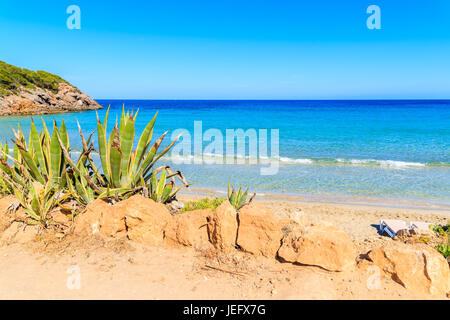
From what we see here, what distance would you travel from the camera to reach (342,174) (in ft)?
42.5

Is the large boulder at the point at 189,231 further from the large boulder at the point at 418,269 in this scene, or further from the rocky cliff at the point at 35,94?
the rocky cliff at the point at 35,94

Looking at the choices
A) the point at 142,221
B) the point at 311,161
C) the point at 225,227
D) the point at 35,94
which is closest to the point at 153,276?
the point at 142,221

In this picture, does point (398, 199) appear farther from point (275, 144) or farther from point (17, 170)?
point (275, 144)

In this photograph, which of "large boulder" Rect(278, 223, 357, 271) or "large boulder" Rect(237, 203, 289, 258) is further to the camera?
"large boulder" Rect(237, 203, 289, 258)

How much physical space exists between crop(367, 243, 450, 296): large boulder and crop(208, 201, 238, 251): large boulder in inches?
Answer: 69.5

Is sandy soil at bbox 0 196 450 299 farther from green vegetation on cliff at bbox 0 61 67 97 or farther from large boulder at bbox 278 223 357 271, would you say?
green vegetation on cliff at bbox 0 61 67 97

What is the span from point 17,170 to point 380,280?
19.9 feet

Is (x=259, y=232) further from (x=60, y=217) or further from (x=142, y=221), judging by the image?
(x=60, y=217)

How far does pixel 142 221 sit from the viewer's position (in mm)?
4207

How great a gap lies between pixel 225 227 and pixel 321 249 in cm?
119

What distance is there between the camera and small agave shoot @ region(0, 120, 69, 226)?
14.8 feet

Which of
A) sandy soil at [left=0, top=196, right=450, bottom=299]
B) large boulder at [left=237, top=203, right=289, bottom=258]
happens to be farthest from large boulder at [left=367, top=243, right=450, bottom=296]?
large boulder at [left=237, top=203, right=289, bottom=258]

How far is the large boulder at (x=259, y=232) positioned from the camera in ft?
12.5

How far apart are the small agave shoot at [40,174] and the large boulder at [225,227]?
8.17 feet
